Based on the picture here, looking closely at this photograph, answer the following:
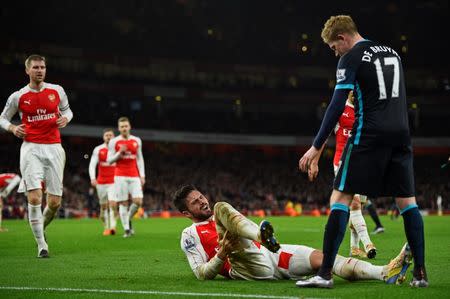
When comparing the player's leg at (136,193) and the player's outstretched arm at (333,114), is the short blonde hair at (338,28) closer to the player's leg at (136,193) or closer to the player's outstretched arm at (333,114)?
the player's outstretched arm at (333,114)

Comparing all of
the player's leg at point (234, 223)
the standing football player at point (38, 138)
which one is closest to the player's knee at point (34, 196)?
the standing football player at point (38, 138)

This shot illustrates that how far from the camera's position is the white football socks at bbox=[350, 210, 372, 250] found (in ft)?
36.6

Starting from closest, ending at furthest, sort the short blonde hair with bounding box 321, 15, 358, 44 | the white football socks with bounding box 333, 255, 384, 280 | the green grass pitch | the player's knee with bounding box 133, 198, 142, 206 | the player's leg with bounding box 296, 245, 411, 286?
1. the green grass pitch
2. the short blonde hair with bounding box 321, 15, 358, 44
3. the player's leg with bounding box 296, 245, 411, 286
4. the white football socks with bounding box 333, 255, 384, 280
5. the player's knee with bounding box 133, 198, 142, 206

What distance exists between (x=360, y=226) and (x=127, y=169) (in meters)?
8.28

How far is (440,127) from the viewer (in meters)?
59.3

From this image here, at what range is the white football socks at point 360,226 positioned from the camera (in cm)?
1116

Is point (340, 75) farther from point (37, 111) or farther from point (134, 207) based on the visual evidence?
point (134, 207)

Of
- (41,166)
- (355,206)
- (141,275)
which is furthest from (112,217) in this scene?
(141,275)

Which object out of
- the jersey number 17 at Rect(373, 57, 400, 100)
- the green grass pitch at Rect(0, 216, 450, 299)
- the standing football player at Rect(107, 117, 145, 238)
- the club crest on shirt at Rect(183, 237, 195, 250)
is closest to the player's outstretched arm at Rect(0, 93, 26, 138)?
the green grass pitch at Rect(0, 216, 450, 299)

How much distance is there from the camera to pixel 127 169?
18406 mm

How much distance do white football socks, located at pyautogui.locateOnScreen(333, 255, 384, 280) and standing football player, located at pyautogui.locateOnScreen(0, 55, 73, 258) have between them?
547cm

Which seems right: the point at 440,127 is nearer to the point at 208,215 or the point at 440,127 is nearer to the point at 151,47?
the point at 151,47

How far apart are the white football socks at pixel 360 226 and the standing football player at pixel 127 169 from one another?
7.27m

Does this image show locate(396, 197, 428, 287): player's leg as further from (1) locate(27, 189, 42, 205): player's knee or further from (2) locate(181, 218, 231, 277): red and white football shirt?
(1) locate(27, 189, 42, 205): player's knee
